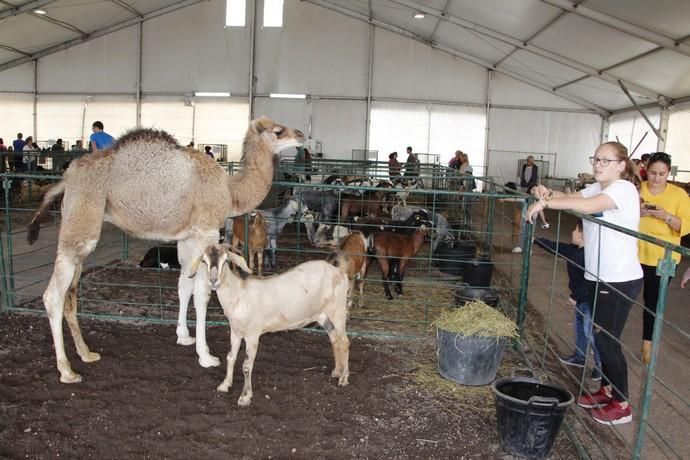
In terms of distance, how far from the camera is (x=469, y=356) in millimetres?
4699

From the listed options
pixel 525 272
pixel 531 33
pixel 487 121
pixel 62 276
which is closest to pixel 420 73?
pixel 487 121

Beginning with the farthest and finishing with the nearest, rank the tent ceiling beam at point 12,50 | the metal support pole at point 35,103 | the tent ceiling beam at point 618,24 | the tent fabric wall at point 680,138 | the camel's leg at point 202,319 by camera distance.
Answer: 1. the metal support pole at point 35,103
2. the tent ceiling beam at point 12,50
3. the tent fabric wall at point 680,138
4. the tent ceiling beam at point 618,24
5. the camel's leg at point 202,319

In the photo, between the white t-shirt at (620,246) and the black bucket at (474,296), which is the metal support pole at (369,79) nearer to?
the black bucket at (474,296)

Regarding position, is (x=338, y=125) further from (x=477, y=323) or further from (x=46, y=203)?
(x=477, y=323)

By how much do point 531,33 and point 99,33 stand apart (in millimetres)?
19290

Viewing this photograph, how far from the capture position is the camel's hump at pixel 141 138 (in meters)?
5.13

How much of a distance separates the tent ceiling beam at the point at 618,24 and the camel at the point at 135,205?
39.9 feet

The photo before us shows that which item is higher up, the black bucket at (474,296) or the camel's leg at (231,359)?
the black bucket at (474,296)

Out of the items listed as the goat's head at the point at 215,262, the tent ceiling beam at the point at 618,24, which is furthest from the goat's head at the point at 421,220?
the tent ceiling beam at the point at 618,24

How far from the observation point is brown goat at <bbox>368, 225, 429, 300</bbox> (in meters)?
7.58

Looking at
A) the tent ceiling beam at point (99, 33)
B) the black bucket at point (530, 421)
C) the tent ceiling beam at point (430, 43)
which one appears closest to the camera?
the black bucket at point (530, 421)

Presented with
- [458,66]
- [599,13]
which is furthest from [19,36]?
[599,13]

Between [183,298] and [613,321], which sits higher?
[613,321]

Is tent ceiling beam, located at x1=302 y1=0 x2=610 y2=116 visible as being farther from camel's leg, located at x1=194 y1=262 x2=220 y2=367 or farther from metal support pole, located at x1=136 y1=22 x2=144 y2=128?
camel's leg, located at x1=194 y1=262 x2=220 y2=367
